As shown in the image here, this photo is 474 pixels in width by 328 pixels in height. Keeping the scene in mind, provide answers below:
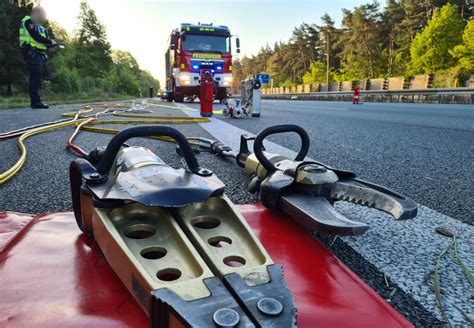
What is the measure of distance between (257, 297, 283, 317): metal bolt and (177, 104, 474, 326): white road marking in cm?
42

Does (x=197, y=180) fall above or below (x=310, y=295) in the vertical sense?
above

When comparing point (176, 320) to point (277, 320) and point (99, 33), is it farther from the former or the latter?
point (99, 33)

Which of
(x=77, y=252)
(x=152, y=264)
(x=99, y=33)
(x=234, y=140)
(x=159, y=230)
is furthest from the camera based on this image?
(x=99, y=33)

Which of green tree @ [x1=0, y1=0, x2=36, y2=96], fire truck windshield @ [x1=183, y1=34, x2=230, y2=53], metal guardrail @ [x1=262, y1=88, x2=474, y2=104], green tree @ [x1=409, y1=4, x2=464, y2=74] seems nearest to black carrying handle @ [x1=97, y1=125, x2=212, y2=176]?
fire truck windshield @ [x1=183, y1=34, x2=230, y2=53]

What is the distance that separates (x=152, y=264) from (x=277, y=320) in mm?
311

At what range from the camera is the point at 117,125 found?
5.12 m

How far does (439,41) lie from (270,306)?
45.6 m

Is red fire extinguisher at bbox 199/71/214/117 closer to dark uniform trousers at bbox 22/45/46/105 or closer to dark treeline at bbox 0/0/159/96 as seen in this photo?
dark uniform trousers at bbox 22/45/46/105

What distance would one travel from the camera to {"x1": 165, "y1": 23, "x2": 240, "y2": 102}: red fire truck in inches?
547

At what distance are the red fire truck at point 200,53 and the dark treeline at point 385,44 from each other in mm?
25777

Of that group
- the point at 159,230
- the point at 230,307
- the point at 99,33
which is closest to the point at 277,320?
the point at 230,307

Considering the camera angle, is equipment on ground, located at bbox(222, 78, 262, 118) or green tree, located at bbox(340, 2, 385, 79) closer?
equipment on ground, located at bbox(222, 78, 262, 118)

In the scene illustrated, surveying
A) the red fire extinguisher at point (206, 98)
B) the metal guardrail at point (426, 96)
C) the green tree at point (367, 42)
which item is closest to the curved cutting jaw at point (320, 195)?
the red fire extinguisher at point (206, 98)

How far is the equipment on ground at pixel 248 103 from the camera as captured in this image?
6.86m
